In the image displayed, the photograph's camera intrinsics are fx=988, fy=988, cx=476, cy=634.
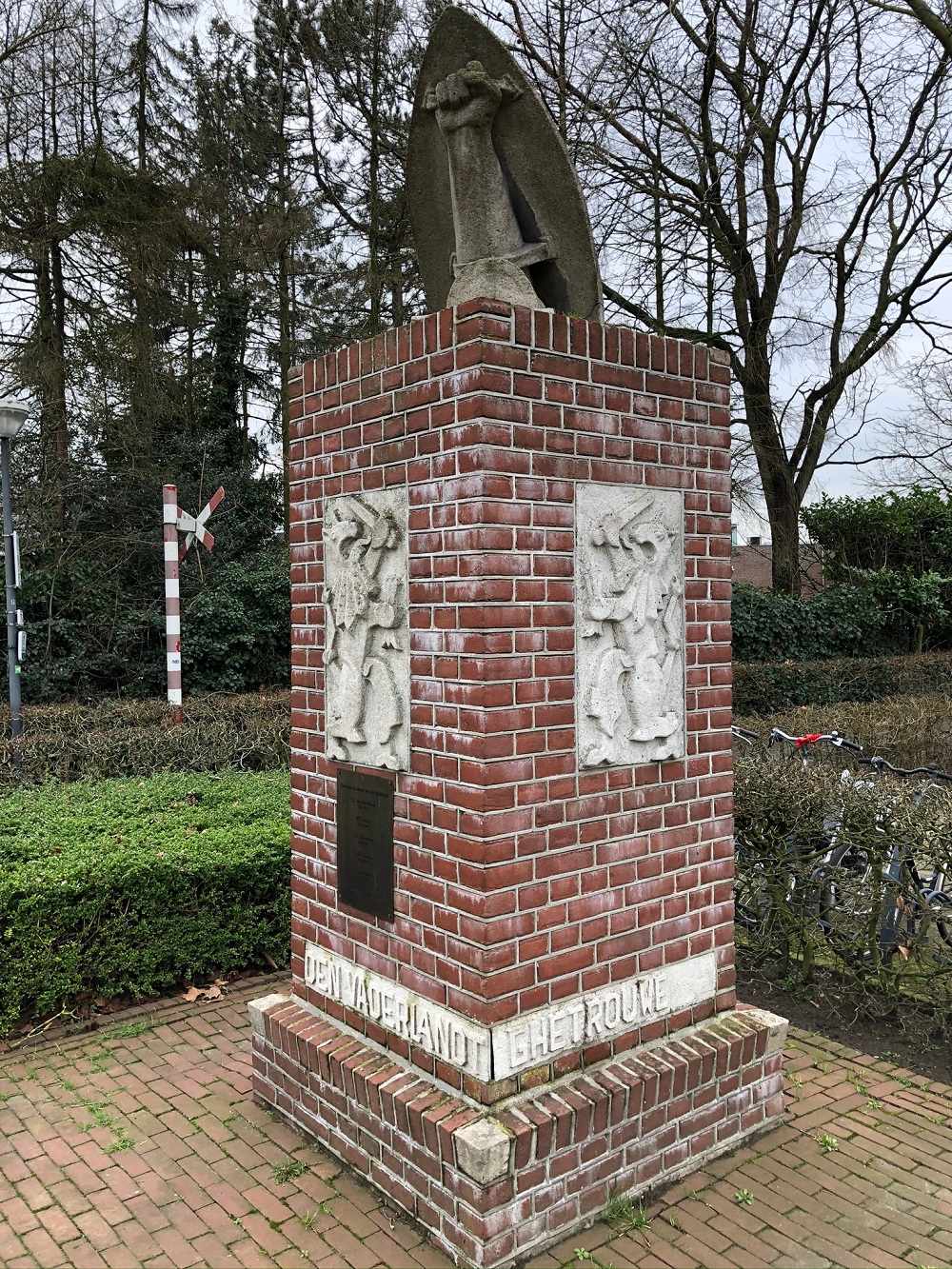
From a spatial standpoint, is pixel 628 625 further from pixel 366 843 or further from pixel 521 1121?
pixel 521 1121

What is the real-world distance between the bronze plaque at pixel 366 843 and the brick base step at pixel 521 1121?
514 mm

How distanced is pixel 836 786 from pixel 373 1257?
3183mm

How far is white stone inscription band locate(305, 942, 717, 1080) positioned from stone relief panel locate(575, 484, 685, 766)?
79cm

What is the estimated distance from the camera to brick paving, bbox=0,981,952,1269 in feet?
9.81

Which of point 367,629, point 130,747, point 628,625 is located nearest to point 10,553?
point 130,747

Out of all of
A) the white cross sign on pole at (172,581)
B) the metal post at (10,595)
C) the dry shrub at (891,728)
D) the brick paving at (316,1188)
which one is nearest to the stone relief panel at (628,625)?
the brick paving at (316,1188)

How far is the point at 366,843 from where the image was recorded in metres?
3.46

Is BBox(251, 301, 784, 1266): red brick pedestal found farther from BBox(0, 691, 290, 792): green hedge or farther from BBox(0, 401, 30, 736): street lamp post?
BBox(0, 401, 30, 736): street lamp post

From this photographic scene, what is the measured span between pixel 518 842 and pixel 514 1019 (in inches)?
21.3

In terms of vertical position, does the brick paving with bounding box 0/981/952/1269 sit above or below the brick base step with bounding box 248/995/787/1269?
below

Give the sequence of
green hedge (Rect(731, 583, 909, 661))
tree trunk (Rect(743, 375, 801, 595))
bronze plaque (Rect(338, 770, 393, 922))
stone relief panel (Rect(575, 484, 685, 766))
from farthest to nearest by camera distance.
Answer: tree trunk (Rect(743, 375, 801, 595))
green hedge (Rect(731, 583, 909, 661))
bronze plaque (Rect(338, 770, 393, 922))
stone relief panel (Rect(575, 484, 685, 766))

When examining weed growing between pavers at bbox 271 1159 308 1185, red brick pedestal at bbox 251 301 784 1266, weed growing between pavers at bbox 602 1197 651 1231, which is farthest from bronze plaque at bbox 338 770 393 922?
weed growing between pavers at bbox 602 1197 651 1231

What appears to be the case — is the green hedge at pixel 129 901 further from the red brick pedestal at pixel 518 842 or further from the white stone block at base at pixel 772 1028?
the white stone block at base at pixel 772 1028

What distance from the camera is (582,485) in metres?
3.20
